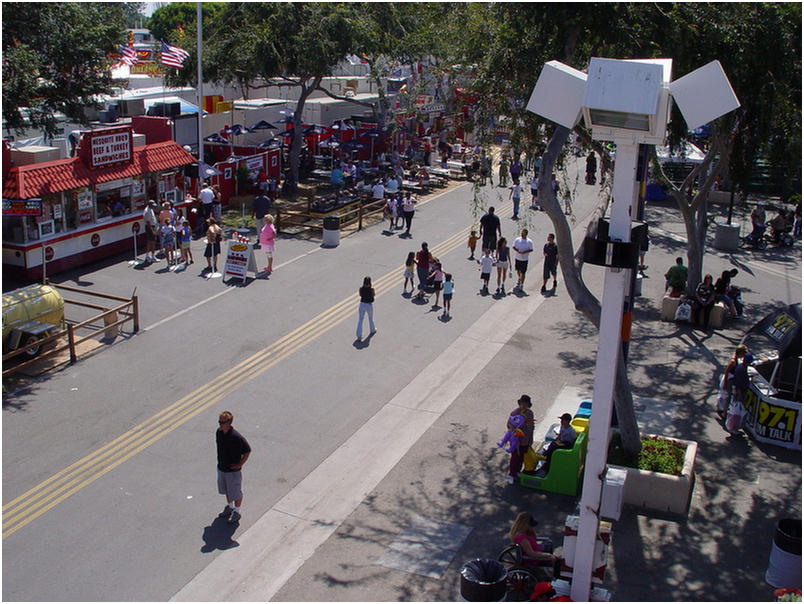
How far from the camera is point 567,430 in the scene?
496 inches

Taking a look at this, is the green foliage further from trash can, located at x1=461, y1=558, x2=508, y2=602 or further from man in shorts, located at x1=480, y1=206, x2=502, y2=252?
man in shorts, located at x1=480, y1=206, x2=502, y2=252

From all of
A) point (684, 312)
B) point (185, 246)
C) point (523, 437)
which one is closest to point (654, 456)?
point (523, 437)

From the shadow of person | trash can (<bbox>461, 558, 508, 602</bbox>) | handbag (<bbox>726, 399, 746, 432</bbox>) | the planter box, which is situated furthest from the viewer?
handbag (<bbox>726, 399, 746, 432</bbox>)

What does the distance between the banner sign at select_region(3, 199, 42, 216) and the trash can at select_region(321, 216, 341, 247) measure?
837 centimetres

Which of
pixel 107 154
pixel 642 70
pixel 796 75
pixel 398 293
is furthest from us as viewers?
pixel 107 154

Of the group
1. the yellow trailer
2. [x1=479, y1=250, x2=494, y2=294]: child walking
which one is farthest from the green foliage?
the yellow trailer

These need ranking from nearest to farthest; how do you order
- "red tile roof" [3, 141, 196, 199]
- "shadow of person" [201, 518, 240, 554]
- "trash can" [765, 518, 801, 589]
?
"trash can" [765, 518, 801, 589]
"shadow of person" [201, 518, 240, 554]
"red tile roof" [3, 141, 196, 199]

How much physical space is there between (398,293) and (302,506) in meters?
10.5

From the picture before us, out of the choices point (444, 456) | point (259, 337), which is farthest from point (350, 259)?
point (444, 456)

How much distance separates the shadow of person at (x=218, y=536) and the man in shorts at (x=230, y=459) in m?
0.10

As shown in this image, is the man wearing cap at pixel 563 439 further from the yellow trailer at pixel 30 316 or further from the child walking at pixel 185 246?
the child walking at pixel 185 246

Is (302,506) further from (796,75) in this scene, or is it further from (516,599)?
(796,75)

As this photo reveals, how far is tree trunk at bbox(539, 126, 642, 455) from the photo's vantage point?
1206 cm

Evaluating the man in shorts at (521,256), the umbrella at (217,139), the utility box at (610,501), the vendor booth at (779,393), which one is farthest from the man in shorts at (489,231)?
the umbrella at (217,139)
